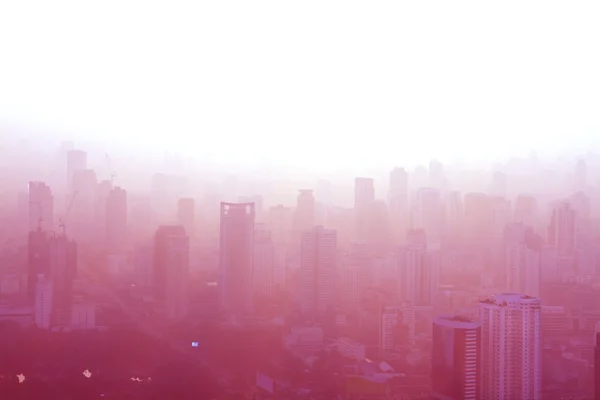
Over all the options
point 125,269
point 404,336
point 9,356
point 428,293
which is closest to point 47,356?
point 9,356

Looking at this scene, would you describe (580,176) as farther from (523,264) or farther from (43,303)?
(43,303)

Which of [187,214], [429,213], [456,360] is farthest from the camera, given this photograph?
[429,213]

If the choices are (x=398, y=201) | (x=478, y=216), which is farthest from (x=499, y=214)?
(x=398, y=201)

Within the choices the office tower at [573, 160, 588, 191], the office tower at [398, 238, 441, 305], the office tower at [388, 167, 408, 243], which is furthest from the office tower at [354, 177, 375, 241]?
the office tower at [573, 160, 588, 191]

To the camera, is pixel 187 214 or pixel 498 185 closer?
pixel 187 214

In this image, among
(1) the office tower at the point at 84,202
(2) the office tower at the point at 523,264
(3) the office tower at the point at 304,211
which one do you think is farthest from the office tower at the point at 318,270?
(1) the office tower at the point at 84,202

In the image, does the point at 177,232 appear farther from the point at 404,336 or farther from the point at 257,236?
the point at 404,336

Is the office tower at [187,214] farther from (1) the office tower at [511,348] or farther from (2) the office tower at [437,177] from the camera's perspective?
(1) the office tower at [511,348]
